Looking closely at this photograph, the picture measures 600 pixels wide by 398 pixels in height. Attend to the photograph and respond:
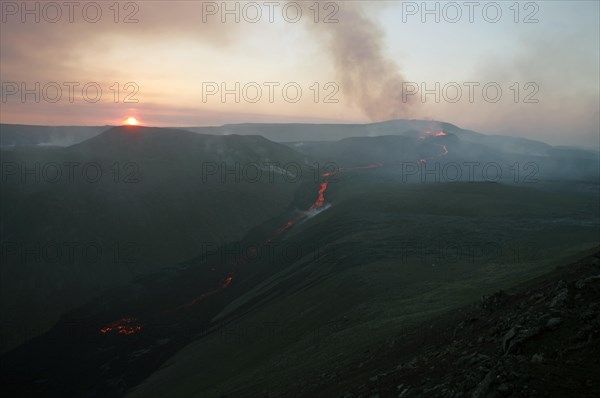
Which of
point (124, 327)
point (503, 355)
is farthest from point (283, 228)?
point (503, 355)

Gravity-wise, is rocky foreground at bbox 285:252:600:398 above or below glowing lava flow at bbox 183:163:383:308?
above

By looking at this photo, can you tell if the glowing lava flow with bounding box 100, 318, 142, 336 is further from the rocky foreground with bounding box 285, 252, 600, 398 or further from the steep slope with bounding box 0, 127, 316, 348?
the rocky foreground with bounding box 285, 252, 600, 398

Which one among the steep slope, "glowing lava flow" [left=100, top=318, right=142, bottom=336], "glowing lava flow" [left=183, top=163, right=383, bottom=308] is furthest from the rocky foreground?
the steep slope

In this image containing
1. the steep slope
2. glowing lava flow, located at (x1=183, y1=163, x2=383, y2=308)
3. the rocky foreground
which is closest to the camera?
the rocky foreground

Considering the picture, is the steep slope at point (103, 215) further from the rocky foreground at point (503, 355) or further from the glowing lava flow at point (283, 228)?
the rocky foreground at point (503, 355)

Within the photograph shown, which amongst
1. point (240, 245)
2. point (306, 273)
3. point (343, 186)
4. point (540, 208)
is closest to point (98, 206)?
point (240, 245)

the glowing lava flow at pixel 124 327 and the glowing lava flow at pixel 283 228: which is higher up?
the glowing lava flow at pixel 283 228

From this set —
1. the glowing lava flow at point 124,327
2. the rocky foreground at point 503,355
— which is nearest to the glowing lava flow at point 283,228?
the glowing lava flow at point 124,327

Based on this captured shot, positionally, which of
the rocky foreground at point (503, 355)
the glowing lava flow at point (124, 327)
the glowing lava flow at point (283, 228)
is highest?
the rocky foreground at point (503, 355)

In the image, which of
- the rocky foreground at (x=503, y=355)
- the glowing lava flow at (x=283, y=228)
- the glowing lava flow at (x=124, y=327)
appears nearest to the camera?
the rocky foreground at (x=503, y=355)
